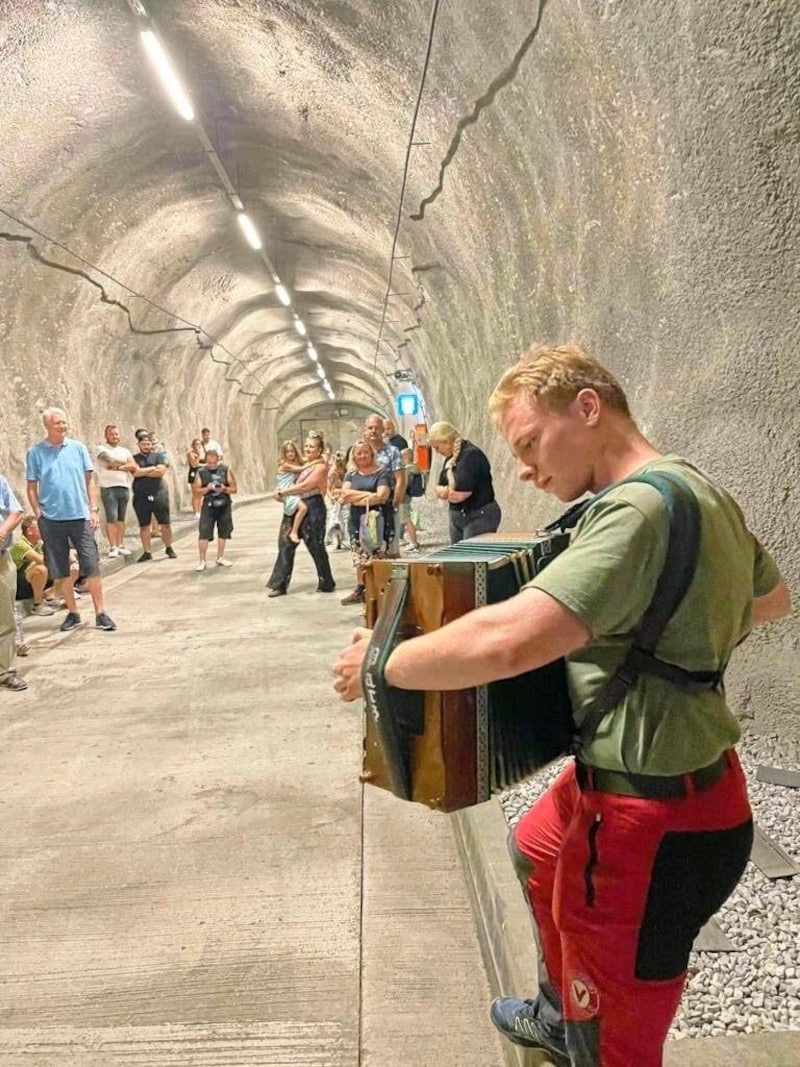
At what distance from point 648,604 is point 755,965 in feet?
4.98

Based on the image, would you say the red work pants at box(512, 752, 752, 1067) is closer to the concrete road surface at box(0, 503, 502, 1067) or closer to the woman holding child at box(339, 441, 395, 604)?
the concrete road surface at box(0, 503, 502, 1067)

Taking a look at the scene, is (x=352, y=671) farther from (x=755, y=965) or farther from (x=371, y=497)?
(x=371, y=497)

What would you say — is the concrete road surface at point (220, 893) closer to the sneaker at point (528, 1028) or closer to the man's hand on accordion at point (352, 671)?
the sneaker at point (528, 1028)

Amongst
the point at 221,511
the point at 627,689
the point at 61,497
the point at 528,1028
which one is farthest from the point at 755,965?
the point at 221,511

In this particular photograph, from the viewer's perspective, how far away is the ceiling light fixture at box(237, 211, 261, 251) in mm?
11406

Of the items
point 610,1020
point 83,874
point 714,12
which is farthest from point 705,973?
point 714,12

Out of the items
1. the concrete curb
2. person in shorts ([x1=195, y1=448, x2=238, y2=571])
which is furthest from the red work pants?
person in shorts ([x1=195, y1=448, x2=238, y2=571])

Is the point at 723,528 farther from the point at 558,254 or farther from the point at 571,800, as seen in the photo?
the point at 558,254

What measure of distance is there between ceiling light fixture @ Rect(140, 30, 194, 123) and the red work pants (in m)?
7.31

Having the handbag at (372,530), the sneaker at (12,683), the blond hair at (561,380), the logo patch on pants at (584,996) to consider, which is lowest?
the sneaker at (12,683)

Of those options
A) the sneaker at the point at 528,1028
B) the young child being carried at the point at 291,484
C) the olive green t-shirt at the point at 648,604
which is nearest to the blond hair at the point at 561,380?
the olive green t-shirt at the point at 648,604

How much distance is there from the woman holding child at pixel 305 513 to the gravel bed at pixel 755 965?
586 centimetres

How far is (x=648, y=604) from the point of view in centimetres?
127

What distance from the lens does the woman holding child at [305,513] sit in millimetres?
8156
